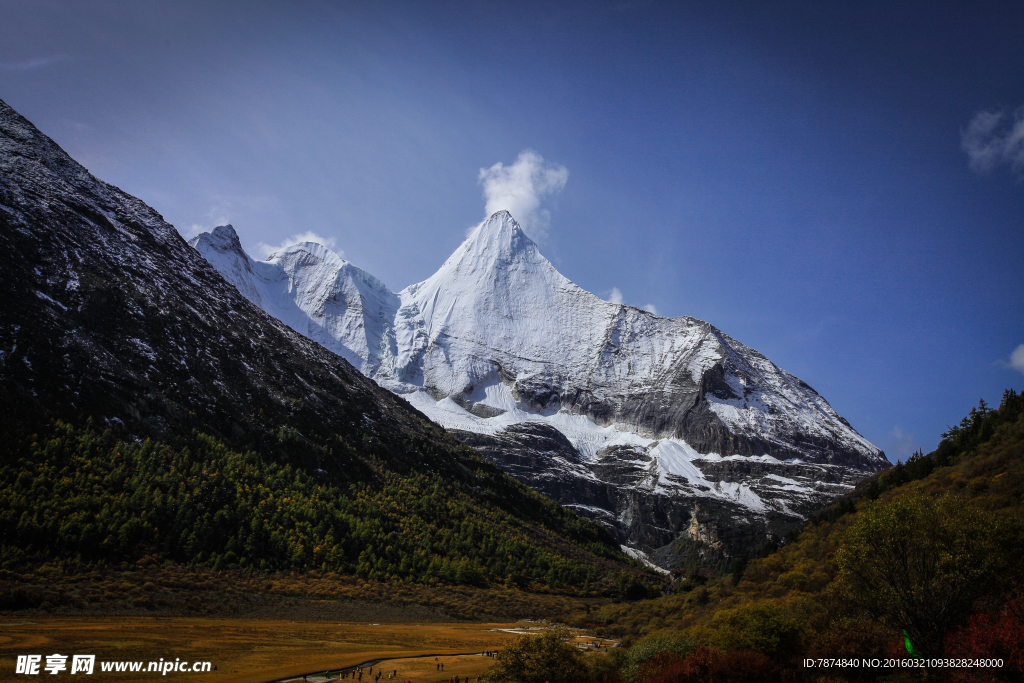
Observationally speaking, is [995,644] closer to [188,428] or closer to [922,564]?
[922,564]

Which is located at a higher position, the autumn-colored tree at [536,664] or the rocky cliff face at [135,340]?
the rocky cliff face at [135,340]

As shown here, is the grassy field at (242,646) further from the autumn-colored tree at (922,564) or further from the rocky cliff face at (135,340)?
the rocky cliff face at (135,340)

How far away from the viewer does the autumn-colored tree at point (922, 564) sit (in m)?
17.5

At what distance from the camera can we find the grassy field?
21156 millimetres

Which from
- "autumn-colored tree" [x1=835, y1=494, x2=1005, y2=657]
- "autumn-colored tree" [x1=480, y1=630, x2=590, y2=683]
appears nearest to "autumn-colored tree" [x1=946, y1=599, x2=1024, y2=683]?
"autumn-colored tree" [x1=835, y1=494, x2=1005, y2=657]

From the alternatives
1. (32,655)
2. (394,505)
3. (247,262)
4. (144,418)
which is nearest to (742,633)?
(32,655)

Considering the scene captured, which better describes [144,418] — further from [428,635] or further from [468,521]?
[468,521]

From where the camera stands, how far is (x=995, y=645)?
47.1 feet
